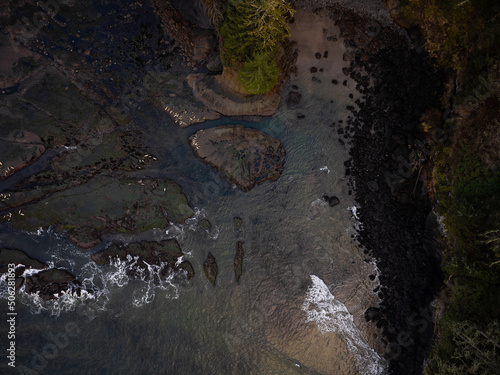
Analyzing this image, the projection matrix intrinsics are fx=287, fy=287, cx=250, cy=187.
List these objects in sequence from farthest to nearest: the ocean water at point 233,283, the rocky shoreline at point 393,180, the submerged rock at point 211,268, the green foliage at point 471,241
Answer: the submerged rock at point 211,268
the rocky shoreline at point 393,180
the ocean water at point 233,283
the green foliage at point 471,241

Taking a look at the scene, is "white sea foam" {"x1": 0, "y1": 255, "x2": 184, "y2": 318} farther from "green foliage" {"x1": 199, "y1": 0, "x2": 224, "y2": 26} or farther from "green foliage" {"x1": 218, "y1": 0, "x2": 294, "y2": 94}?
"green foliage" {"x1": 199, "y1": 0, "x2": 224, "y2": 26}

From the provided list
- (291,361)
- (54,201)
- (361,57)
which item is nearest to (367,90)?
(361,57)

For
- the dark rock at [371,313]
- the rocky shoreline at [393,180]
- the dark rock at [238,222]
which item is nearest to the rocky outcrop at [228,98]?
the rocky shoreline at [393,180]

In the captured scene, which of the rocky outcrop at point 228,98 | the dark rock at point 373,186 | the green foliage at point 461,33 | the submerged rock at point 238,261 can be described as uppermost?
the green foliage at point 461,33

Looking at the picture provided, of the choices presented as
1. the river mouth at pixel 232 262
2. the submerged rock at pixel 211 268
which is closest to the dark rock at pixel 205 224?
the river mouth at pixel 232 262

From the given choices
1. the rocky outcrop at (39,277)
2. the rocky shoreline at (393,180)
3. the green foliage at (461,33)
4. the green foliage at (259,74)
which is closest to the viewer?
the green foliage at (461,33)

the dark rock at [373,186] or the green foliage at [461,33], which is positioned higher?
the green foliage at [461,33]

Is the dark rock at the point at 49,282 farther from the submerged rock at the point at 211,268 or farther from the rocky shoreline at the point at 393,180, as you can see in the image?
the rocky shoreline at the point at 393,180

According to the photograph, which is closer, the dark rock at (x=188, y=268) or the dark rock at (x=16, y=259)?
the dark rock at (x=16, y=259)
